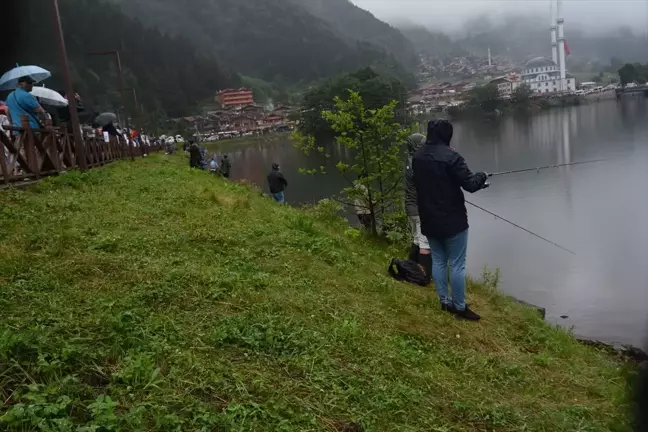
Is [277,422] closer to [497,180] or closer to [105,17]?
[497,180]

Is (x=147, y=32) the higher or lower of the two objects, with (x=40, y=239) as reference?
higher

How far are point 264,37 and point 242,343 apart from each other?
15192 centimetres

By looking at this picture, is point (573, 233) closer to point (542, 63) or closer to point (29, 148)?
point (29, 148)

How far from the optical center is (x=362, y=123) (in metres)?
9.26

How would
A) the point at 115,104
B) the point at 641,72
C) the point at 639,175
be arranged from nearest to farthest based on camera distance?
the point at 639,175, the point at 115,104, the point at 641,72

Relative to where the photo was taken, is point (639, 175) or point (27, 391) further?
point (639, 175)

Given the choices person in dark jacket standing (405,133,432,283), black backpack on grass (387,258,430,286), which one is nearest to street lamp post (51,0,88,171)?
person in dark jacket standing (405,133,432,283)

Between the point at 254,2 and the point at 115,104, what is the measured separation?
107 m

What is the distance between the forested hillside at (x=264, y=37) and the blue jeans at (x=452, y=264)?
125 m

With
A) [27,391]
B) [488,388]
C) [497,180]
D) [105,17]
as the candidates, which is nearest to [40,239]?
[27,391]

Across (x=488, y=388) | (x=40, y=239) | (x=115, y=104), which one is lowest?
(x=488, y=388)

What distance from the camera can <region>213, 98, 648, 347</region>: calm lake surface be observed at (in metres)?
9.96

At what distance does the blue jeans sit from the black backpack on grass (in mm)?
1072

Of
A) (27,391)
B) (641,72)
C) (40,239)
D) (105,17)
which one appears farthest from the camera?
(641,72)
